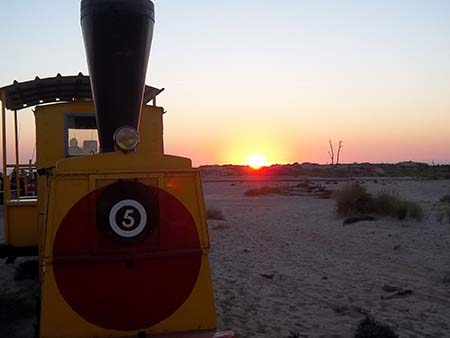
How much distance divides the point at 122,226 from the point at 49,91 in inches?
206

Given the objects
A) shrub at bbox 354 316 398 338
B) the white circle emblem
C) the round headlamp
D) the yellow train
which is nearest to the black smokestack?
the yellow train

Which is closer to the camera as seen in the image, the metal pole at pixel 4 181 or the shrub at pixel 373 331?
the shrub at pixel 373 331

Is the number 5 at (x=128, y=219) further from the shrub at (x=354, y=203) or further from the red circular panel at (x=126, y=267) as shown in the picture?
the shrub at (x=354, y=203)

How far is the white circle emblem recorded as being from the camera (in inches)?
166

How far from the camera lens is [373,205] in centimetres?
2056

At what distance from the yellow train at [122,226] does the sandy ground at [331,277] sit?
2.98m

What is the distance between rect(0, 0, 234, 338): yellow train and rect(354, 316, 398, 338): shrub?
2849 mm

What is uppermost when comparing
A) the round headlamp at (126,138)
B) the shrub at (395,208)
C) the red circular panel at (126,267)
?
the round headlamp at (126,138)

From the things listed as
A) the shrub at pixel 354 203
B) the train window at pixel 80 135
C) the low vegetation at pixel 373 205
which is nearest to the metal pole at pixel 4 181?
the train window at pixel 80 135

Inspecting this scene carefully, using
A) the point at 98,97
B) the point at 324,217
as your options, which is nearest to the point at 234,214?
the point at 324,217

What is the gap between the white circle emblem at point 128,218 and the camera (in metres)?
4.22

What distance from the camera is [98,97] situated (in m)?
4.62

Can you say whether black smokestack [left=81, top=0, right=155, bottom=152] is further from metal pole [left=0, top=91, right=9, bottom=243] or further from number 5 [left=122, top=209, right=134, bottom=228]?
metal pole [left=0, top=91, right=9, bottom=243]

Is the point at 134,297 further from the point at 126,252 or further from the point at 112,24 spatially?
the point at 112,24
